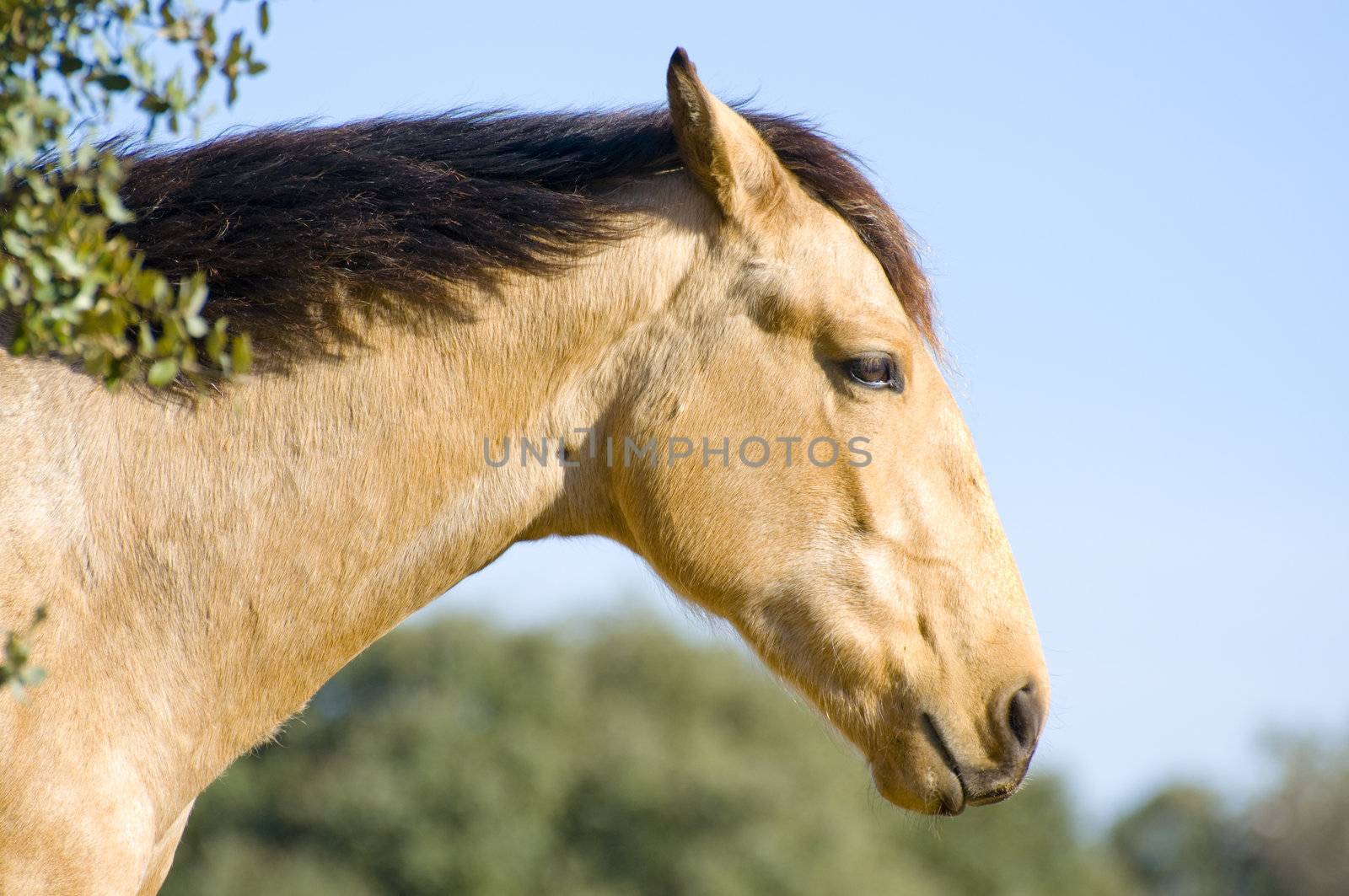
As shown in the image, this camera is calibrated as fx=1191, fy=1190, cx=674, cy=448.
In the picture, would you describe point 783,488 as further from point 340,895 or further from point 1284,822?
point 1284,822

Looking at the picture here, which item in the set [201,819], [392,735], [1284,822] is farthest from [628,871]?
[1284,822]

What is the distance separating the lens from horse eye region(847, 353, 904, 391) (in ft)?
10.6

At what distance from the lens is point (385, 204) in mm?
3041

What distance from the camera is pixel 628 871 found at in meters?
34.4

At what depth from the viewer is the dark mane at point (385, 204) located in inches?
115

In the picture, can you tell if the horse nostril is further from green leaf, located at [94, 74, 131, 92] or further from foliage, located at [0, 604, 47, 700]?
green leaf, located at [94, 74, 131, 92]

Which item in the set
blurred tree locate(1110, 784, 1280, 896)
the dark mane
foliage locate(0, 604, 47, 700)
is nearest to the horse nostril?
Answer: the dark mane

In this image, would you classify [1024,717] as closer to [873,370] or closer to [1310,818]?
[873,370]

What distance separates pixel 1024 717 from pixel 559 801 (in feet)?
112

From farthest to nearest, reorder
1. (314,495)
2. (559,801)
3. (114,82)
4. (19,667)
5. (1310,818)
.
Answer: (1310,818)
(559,801)
(314,495)
(114,82)
(19,667)

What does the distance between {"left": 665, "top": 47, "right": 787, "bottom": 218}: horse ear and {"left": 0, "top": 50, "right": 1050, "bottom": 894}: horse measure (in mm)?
10

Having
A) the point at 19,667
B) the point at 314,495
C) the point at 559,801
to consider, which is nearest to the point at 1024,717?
the point at 314,495

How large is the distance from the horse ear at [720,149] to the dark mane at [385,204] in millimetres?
130

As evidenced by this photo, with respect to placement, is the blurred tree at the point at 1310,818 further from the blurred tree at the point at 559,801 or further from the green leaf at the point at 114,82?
the green leaf at the point at 114,82
